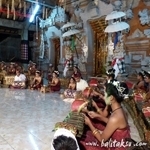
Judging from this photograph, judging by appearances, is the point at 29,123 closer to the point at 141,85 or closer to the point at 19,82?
the point at 141,85

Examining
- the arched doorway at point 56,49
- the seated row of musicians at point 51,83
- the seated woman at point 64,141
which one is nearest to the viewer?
the seated woman at point 64,141

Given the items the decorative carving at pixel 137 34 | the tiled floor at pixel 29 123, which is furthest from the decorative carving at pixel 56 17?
the tiled floor at pixel 29 123

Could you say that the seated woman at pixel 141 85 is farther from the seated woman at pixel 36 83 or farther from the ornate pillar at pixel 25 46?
the ornate pillar at pixel 25 46

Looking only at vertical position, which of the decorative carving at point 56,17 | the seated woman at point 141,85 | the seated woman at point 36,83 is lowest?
the seated woman at point 36,83

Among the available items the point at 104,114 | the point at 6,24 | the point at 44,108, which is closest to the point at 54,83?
the point at 44,108

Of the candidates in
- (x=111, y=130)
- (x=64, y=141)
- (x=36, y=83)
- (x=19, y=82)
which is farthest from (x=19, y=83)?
(x=64, y=141)

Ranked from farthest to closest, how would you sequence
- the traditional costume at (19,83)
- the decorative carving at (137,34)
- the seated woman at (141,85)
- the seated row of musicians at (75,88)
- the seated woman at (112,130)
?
the traditional costume at (19,83) < the decorative carving at (137,34) < the seated row of musicians at (75,88) < the seated woman at (141,85) < the seated woman at (112,130)

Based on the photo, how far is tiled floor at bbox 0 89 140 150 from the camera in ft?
10.4

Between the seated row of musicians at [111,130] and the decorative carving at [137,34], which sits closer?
the seated row of musicians at [111,130]

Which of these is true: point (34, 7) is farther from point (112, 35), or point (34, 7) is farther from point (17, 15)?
point (112, 35)

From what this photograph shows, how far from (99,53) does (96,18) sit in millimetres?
1424

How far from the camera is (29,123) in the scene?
416cm

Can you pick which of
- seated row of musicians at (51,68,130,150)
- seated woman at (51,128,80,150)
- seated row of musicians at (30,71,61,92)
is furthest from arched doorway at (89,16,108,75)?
seated woman at (51,128,80,150)

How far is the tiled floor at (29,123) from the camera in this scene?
3181mm
